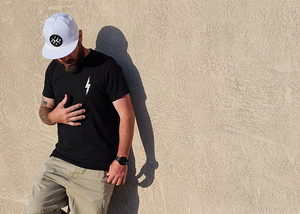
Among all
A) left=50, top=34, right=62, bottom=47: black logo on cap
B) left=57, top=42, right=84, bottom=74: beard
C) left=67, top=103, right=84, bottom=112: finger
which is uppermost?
left=50, top=34, right=62, bottom=47: black logo on cap

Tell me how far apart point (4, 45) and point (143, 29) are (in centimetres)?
137

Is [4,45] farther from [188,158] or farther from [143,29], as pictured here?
[188,158]

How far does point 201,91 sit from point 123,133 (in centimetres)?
65

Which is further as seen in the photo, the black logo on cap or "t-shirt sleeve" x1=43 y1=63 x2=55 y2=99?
"t-shirt sleeve" x1=43 y1=63 x2=55 y2=99

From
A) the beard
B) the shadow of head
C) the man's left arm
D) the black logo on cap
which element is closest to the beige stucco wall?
the shadow of head

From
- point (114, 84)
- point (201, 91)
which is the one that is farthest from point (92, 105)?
point (201, 91)

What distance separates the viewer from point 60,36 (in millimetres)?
2457

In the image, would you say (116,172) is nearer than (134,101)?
Yes

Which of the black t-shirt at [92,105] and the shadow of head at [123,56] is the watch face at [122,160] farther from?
the shadow of head at [123,56]

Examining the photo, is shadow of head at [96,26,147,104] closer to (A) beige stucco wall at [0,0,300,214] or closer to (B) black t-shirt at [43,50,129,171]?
(A) beige stucco wall at [0,0,300,214]

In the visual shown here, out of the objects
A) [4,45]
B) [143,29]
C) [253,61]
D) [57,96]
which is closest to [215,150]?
[253,61]

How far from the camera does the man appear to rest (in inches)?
99.2

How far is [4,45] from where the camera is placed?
317 cm

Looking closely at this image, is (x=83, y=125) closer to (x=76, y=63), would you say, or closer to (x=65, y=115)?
(x=65, y=115)
